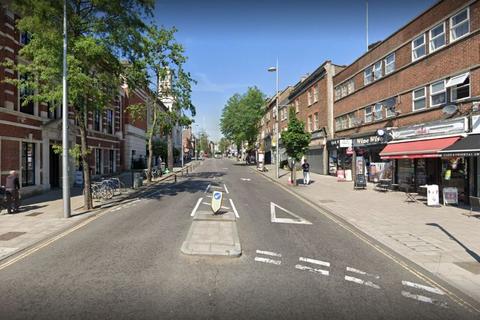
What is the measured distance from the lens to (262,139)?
72375 mm

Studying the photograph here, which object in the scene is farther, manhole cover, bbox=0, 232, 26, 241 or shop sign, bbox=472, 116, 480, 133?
shop sign, bbox=472, 116, 480, 133

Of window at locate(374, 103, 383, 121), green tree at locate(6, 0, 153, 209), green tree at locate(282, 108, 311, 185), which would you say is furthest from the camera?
green tree at locate(282, 108, 311, 185)

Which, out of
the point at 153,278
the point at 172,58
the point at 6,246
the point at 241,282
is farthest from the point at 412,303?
the point at 172,58

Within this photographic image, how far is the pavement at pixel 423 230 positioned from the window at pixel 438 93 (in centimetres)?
484

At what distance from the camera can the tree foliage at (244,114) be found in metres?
56.1

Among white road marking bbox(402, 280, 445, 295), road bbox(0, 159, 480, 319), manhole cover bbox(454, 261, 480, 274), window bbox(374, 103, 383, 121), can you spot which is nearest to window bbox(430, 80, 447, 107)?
window bbox(374, 103, 383, 121)

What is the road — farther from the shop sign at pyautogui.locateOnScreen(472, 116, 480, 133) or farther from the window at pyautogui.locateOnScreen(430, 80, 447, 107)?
the window at pyautogui.locateOnScreen(430, 80, 447, 107)

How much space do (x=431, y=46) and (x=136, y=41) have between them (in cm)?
1446

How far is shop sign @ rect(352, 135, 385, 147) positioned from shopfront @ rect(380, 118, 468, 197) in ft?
5.25

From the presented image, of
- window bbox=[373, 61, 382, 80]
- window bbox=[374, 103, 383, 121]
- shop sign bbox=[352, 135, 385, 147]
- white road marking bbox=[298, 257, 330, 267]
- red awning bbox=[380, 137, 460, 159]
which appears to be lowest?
white road marking bbox=[298, 257, 330, 267]

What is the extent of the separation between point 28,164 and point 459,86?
71.7 feet

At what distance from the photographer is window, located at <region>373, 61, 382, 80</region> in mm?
23156

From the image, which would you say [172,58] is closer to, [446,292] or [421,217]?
[421,217]

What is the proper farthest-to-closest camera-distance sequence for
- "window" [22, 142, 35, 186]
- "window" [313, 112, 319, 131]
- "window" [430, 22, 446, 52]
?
"window" [313, 112, 319, 131] → "window" [22, 142, 35, 186] → "window" [430, 22, 446, 52]
